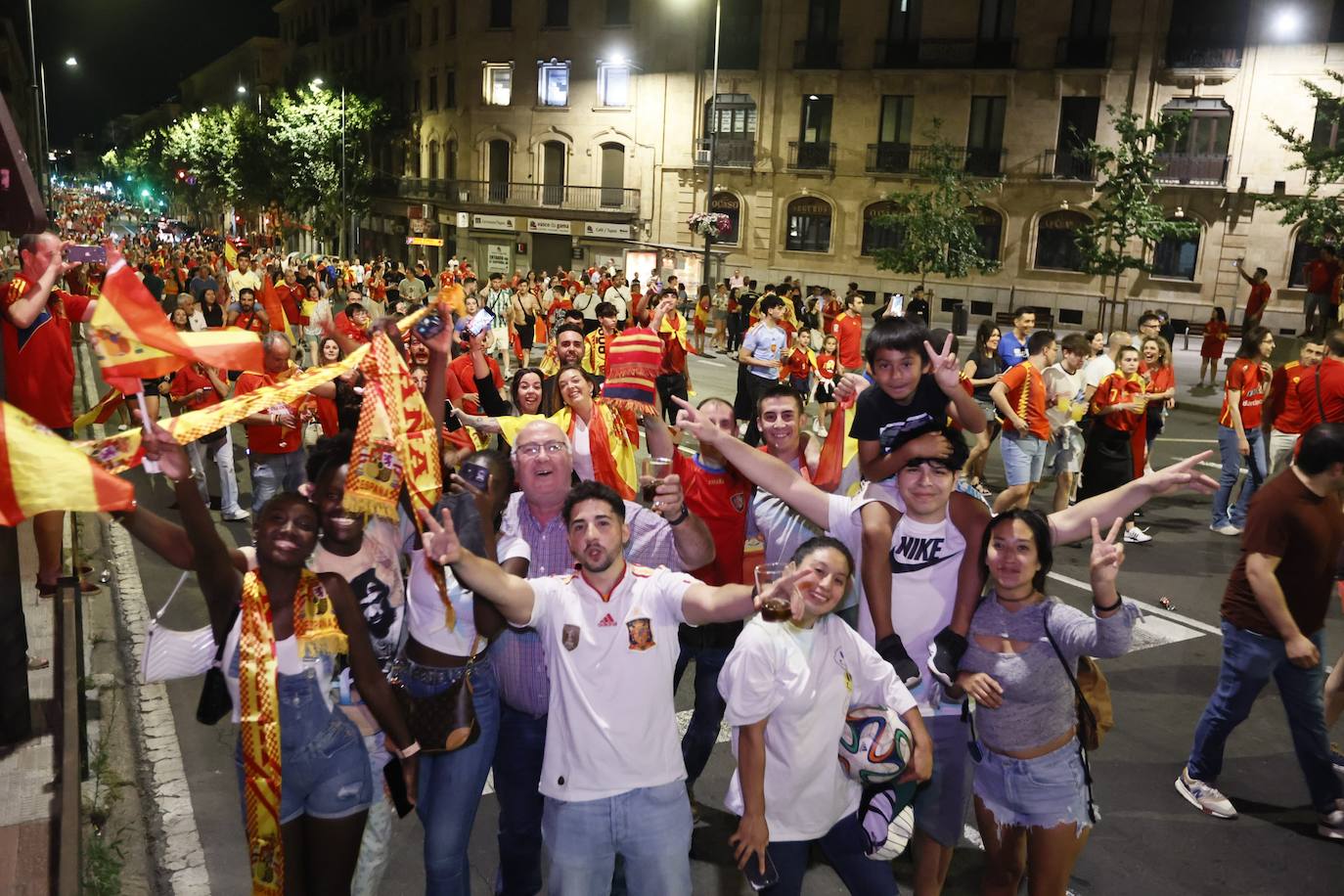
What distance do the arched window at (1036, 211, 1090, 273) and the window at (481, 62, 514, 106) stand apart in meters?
23.5

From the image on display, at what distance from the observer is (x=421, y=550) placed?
12.5ft

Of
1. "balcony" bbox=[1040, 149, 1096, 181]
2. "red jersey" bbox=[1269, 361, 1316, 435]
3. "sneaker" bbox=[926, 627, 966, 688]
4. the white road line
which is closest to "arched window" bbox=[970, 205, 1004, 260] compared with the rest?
"balcony" bbox=[1040, 149, 1096, 181]

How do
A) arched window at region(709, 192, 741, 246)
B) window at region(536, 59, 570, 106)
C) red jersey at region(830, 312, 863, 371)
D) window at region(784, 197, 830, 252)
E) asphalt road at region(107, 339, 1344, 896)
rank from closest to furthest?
asphalt road at region(107, 339, 1344, 896) → red jersey at region(830, 312, 863, 371) → window at region(784, 197, 830, 252) → arched window at region(709, 192, 741, 246) → window at region(536, 59, 570, 106)

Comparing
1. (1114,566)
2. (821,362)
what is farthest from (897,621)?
(821,362)

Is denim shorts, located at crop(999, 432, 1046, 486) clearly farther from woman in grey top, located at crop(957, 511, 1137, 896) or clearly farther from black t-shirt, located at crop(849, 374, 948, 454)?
woman in grey top, located at crop(957, 511, 1137, 896)

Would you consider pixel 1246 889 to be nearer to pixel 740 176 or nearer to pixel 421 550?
pixel 421 550

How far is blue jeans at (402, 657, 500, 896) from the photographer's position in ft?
12.4

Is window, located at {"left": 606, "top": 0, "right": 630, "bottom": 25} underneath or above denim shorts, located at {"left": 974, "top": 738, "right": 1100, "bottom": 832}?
above

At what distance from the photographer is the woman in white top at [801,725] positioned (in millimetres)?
3617

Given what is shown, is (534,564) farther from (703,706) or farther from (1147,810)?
(1147,810)

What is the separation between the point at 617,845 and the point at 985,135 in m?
36.4

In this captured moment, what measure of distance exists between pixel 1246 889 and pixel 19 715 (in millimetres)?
5842

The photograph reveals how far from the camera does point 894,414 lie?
4824mm

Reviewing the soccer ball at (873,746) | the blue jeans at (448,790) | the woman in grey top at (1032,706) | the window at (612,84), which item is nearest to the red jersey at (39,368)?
the blue jeans at (448,790)
